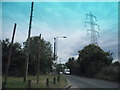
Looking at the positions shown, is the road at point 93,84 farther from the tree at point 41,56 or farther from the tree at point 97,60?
the tree at point 41,56

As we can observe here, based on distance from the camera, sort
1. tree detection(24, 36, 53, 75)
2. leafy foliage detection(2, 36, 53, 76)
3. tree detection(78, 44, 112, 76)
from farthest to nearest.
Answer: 1. tree detection(24, 36, 53, 75)
2. leafy foliage detection(2, 36, 53, 76)
3. tree detection(78, 44, 112, 76)

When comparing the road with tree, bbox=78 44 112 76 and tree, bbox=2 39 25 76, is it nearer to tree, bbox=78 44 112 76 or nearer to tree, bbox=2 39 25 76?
tree, bbox=78 44 112 76

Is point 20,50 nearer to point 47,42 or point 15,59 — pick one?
point 15,59

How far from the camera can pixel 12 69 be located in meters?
52.6

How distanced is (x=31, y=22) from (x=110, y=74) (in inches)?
779

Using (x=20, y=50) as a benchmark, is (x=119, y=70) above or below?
below

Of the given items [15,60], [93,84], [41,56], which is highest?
[41,56]

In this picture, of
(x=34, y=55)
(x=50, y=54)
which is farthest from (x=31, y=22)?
(x=50, y=54)

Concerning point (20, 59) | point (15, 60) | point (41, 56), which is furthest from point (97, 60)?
point (15, 60)

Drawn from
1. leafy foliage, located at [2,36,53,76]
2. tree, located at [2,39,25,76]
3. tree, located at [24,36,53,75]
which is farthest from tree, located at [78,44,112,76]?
tree, located at [2,39,25,76]

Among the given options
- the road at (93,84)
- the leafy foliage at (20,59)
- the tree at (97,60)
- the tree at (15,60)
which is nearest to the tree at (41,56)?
the leafy foliage at (20,59)

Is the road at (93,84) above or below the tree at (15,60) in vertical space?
below

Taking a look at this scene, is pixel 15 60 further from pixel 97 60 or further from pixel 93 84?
pixel 93 84

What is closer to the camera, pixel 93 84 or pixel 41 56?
pixel 93 84
